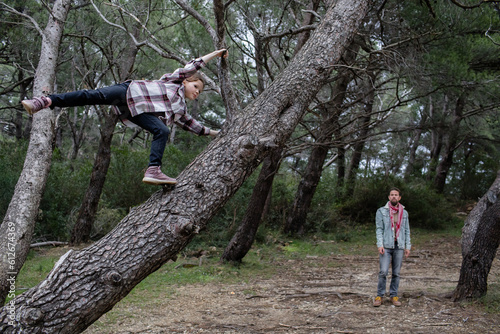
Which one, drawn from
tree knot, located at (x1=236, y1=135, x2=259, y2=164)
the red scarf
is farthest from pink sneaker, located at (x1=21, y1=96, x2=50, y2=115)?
Answer: the red scarf

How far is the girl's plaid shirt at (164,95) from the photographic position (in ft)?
9.56

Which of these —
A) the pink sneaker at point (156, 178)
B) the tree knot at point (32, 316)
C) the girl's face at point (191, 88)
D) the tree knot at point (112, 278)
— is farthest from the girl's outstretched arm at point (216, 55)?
the tree knot at point (32, 316)

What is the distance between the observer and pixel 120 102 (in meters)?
2.94

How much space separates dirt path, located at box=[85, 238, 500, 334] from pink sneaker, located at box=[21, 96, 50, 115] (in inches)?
116

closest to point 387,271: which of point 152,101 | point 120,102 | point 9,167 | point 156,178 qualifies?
point 156,178

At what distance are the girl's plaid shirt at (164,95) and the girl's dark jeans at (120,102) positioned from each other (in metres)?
0.06

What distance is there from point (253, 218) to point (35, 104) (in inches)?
215

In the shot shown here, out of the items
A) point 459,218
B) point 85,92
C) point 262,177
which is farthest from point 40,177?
point 459,218

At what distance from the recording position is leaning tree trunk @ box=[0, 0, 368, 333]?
222cm

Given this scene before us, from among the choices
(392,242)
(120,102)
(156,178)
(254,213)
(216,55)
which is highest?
(216,55)

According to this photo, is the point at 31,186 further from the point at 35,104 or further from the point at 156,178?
the point at 156,178

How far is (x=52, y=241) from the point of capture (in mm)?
9398

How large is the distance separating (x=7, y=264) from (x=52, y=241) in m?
5.85

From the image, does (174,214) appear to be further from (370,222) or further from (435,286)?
(370,222)
